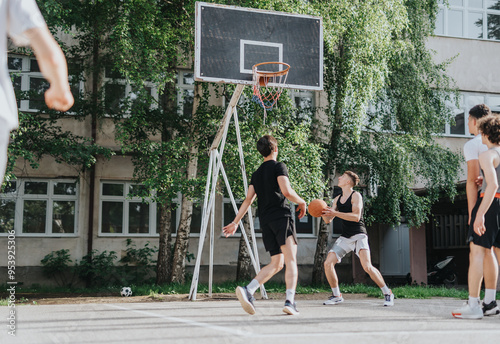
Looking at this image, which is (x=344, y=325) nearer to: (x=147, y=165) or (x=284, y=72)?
(x=284, y=72)

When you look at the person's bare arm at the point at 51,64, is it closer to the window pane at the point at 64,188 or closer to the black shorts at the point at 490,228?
the black shorts at the point at 490,228

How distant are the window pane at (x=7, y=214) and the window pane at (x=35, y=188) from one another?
0.57 meters

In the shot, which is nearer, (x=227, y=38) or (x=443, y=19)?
(x=227, y=38)

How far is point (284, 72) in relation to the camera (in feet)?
38.0

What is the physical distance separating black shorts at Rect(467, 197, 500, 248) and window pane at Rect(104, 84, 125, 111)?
13310 millimetres

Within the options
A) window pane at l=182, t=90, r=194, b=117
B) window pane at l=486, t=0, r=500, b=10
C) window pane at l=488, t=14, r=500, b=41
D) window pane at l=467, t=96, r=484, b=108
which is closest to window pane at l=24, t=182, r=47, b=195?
window pane at l=182, t=90, r=194, b=117

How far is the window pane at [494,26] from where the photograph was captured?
78.3ft

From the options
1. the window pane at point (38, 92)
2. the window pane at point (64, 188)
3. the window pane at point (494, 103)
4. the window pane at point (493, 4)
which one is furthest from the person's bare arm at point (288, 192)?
the window pane at point (493, 4)

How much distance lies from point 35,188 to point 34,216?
921mm

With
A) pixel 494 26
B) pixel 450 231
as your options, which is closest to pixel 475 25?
pixel 494 26

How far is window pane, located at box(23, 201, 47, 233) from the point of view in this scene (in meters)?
18.9

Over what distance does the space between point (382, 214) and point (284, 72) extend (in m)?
8.45

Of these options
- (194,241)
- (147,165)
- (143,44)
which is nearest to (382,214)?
(194,241)

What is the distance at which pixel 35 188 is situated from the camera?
18984 mm
